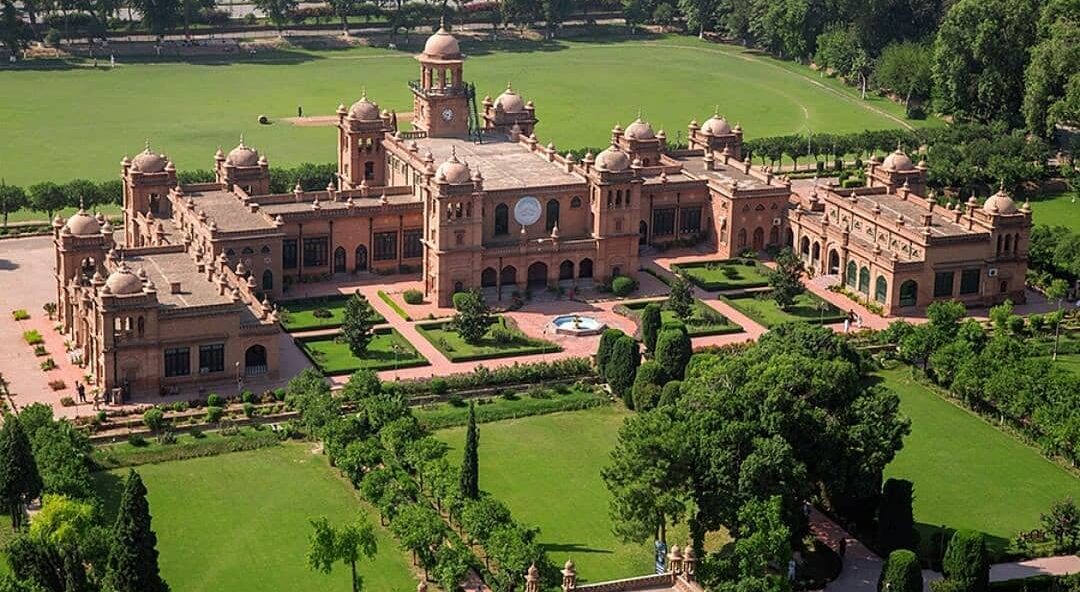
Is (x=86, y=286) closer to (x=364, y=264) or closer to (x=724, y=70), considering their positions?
(x=364, y=264)

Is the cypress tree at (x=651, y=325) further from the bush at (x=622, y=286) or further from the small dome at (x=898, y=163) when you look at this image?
the small dome at (x=898, y=163)

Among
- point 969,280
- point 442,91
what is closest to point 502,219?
point 442,91

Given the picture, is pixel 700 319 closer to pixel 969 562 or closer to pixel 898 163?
pixel 898 163

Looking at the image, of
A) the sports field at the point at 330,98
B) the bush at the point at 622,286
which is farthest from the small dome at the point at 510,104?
the bush at the point at 622,286

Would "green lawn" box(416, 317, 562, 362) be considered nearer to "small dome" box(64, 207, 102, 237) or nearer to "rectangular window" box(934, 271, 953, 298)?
"small dome" box(64, 207, 102, 237)

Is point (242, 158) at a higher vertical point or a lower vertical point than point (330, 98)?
higher

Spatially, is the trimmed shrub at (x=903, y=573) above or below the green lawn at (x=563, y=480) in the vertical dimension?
above

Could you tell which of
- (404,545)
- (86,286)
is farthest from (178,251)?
(404,545)
